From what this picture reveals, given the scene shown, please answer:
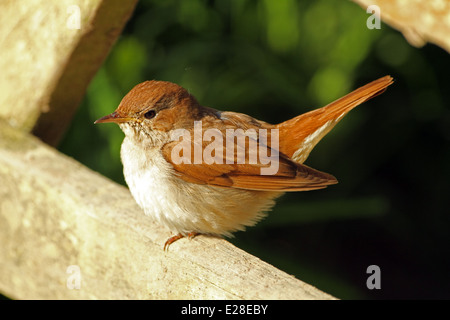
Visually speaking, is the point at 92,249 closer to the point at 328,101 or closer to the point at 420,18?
the point at 420,18

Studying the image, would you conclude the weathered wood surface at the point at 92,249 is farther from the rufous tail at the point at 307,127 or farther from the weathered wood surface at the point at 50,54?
the rufous tail at the point at 307,127

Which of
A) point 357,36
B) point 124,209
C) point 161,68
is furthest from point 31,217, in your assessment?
point 357,36

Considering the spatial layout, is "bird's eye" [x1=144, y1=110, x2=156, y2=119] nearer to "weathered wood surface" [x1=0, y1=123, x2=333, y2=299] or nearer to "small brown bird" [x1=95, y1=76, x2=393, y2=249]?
"small brown bird" [x1=95, y1=76, x2=393, y2=249]

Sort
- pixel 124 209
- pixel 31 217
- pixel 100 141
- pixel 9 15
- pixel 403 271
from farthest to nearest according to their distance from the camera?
pixel 403 271, pixel 100 141, pixel 9 15, pixel 31 217, pixel 124 209

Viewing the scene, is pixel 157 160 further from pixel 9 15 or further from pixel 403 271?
pixel 403 271

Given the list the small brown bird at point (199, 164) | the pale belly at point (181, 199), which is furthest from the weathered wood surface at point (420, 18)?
the pale belly at point (181, 199)
